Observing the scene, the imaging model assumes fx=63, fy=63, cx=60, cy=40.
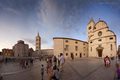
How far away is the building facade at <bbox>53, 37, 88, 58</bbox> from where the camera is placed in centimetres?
2663

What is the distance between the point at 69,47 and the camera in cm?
2884

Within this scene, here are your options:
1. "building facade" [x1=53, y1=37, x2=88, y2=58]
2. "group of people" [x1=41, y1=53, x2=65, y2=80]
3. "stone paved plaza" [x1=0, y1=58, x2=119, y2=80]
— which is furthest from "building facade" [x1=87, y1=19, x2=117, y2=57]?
"group of people" [x1=41, y1=53, x2=65, y2=80]

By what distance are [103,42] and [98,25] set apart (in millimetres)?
8682

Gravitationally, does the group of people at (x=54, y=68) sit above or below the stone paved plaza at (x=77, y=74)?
above

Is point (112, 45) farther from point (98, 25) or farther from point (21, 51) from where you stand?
point (21, 51)

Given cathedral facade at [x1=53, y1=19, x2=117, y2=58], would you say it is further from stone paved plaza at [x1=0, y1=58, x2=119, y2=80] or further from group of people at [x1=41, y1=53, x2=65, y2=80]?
stone paved plaza at [x1=0, y1=58, x2=119, y2=80]

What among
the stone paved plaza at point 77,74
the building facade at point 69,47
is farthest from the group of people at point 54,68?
Result: the building facade at point 69,47

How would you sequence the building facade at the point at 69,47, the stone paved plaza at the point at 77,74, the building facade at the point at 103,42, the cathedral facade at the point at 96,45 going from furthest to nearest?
the building facade at the point at 69,47, the cathedral facade at the point at 96,45, the building facade at the point at 103,42, the stone paved plaza at the point at 77,74

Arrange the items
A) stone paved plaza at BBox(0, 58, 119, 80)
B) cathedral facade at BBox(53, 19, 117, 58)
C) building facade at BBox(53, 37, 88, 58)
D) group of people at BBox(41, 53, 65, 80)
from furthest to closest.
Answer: building facade at BBox(53, 37, 88, 58)
cathedral facade at BBox(53, 19, 117, 58)
stone paved plaza at BBox(0, 58, 119, 80)
group of people at BBox(41, 53, 65, 80)

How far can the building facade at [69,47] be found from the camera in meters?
26.6

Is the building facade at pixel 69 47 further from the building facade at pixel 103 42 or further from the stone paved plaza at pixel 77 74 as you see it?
the stone paved plaza at pixel 77 74

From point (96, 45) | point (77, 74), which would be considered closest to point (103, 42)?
point (96, 45)

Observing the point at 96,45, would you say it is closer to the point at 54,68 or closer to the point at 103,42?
the point at 103,42

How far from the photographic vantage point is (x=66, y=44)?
28234 millimetres
